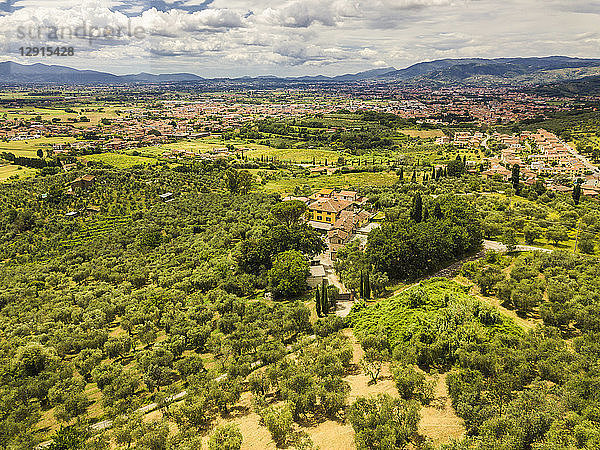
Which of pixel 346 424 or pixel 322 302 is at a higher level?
pixel 322 302

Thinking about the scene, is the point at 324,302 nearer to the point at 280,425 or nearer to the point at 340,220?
the point at 280,425

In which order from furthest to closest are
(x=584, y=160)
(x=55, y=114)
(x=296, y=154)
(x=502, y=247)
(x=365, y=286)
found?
(x=55, y=114), (x=296, y=154), (x=584, y=160), (x=502, y=247), (x=365, y=286)

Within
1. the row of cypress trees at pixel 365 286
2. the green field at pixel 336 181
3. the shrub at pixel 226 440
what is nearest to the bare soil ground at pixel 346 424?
the shrub at pixel 226 440

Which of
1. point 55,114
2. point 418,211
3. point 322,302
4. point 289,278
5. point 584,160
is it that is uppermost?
point 55,114

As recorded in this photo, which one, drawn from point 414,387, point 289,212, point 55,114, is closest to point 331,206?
point 289,212

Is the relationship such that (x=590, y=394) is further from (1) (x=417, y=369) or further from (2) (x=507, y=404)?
(1) (x=417, y=369)

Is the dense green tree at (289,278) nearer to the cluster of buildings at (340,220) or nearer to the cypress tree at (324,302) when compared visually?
the cypress tree at (324,302)
